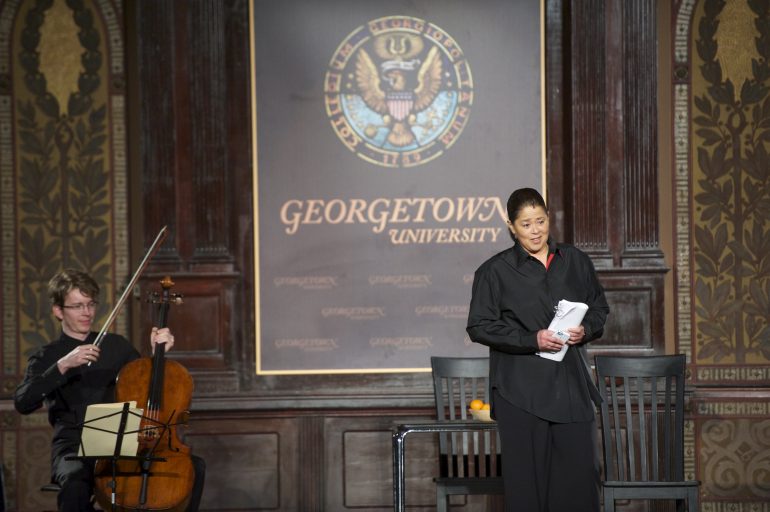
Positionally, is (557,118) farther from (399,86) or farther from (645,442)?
(645,442)

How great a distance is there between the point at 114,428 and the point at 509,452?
1484 millimetres

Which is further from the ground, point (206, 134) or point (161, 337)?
point (206, 134)

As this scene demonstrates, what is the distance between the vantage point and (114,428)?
3.74 meters

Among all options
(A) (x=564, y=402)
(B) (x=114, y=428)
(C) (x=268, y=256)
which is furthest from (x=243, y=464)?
(A) (x=564, y=402)

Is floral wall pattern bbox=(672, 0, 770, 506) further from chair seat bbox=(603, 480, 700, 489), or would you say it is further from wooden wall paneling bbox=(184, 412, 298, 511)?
wooden wall paneling bbox=(184, 412, 298, 511)

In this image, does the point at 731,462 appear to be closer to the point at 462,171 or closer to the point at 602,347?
the point at 602,347

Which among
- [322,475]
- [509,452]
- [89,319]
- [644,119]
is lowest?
[322,475]

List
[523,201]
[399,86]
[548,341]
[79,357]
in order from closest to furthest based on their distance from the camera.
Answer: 1. [548,341]
2. [523,201]
3. [79,357]
4. [399,86]

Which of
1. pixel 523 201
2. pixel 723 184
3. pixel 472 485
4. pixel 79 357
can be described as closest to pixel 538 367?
pixel 523 201

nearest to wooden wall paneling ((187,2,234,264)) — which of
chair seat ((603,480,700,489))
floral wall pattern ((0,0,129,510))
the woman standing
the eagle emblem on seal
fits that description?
floral wall pattern ((0,0,129,510))

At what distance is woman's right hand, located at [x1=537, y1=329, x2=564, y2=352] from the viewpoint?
3473mm

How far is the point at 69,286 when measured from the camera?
14.0 feet

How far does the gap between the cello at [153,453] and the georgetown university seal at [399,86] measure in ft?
6.47

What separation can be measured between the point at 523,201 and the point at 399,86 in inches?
82.2
